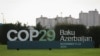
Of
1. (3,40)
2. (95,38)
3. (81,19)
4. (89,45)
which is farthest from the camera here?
(81,19)

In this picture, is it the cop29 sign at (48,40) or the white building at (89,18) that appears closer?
the cop29 sign at (48,40)

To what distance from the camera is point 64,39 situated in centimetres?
3681

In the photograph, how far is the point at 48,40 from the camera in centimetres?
3456

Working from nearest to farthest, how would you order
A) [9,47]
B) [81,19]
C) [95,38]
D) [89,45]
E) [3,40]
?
[9,47] < [89,45] < [95,38] < [3,40] < [81,19]

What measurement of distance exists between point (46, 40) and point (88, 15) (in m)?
58.3

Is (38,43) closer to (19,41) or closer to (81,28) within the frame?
(19,41)

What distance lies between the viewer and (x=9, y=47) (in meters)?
32.9

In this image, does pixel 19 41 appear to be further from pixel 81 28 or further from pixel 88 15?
pixel 88 15

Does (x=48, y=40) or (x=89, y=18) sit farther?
(x=89, y=18)

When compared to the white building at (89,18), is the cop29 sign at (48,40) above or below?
below

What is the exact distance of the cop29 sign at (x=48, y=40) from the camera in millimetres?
33094

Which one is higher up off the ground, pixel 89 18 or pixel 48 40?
pixel 89 18

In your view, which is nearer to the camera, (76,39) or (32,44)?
(32,44)

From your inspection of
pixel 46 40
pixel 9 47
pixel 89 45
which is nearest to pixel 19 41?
pixel 9 47
